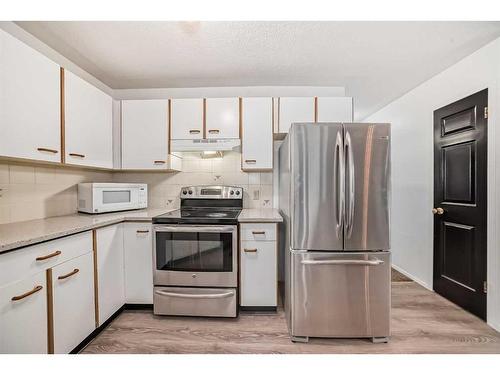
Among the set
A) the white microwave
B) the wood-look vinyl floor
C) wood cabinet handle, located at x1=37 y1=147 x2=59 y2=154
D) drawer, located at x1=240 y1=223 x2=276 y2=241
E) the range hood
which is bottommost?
the wood-look vinyl floor

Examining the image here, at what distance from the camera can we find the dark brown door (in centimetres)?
204

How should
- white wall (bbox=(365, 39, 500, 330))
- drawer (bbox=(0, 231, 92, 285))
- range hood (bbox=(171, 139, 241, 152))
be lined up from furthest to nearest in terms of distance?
range hood (bbox=(171, 139, 241, 152)), white wall (bbox=(365, 39, 500, 330)), drawer (bbox=(0, 231, 92, 285))

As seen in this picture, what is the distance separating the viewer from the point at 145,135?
2.52 m

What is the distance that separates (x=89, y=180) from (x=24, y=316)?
161 cm

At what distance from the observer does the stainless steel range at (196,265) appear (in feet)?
6.61

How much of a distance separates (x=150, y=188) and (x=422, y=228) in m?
3.34

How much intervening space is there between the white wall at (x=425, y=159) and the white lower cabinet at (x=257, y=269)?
1830 millimetres

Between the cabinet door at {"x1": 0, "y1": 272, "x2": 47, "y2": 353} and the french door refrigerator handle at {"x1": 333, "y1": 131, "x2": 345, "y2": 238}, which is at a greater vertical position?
the french door refrigerator handle at {"x1": 333, "y1": 131, "x2": 345, "y2": 238}

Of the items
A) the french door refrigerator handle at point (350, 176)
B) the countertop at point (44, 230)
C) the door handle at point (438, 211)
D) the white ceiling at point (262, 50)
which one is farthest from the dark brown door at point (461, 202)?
the countertop at point (44, 230)

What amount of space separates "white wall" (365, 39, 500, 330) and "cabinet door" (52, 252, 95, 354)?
126 inches

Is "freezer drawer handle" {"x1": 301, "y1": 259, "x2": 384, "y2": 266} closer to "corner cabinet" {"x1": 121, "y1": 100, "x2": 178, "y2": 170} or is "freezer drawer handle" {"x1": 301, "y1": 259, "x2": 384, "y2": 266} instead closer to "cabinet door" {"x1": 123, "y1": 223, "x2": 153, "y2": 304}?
"cabinet door" {"x1": 123, "y1": 223, "x2": 153, "y2": 304}

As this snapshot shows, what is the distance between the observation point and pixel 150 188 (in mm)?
2867

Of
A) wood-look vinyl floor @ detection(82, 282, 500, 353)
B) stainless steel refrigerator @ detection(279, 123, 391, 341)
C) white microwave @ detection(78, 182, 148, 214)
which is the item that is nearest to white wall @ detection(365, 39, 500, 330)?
wood-look vinyl floor @ detection(82, 282, 500, 353)
